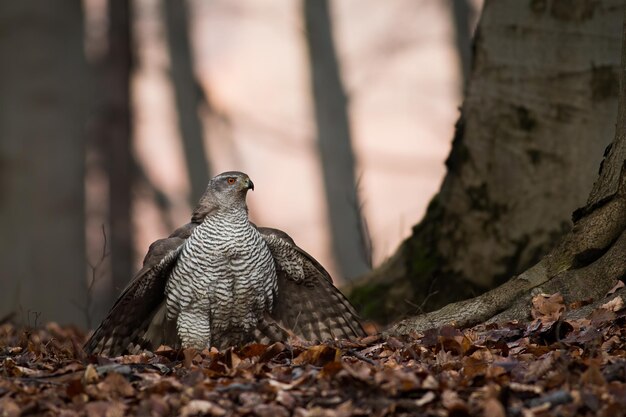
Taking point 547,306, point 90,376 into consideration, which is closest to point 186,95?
point 547,306

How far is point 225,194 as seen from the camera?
5.64 m

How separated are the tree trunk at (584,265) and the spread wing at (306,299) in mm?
643

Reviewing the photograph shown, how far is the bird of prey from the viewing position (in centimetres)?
540

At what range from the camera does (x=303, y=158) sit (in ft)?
47.2

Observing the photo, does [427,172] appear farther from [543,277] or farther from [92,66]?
[543,277]

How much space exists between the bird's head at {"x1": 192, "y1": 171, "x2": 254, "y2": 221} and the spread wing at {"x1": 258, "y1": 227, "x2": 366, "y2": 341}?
0.89 feet

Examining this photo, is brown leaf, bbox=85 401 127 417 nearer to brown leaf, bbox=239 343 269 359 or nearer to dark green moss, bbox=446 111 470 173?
brown leaf, bbox=239 343 269 359

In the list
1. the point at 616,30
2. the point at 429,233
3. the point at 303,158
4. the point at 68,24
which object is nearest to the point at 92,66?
the point at 68,24

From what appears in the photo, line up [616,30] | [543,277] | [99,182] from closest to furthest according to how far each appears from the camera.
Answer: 1. [543,277]
2. [616,30]
3. [99,182]

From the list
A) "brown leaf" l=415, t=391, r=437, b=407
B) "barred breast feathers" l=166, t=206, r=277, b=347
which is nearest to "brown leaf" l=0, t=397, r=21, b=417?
"brown leaf" l=415, t=391, r=437, b=407

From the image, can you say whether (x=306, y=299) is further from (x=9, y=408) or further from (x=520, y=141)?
(x=9, y=408)

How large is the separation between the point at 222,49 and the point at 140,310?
924cm

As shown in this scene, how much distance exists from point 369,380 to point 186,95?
11.6m

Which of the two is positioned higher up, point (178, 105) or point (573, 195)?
point (178, 105)
